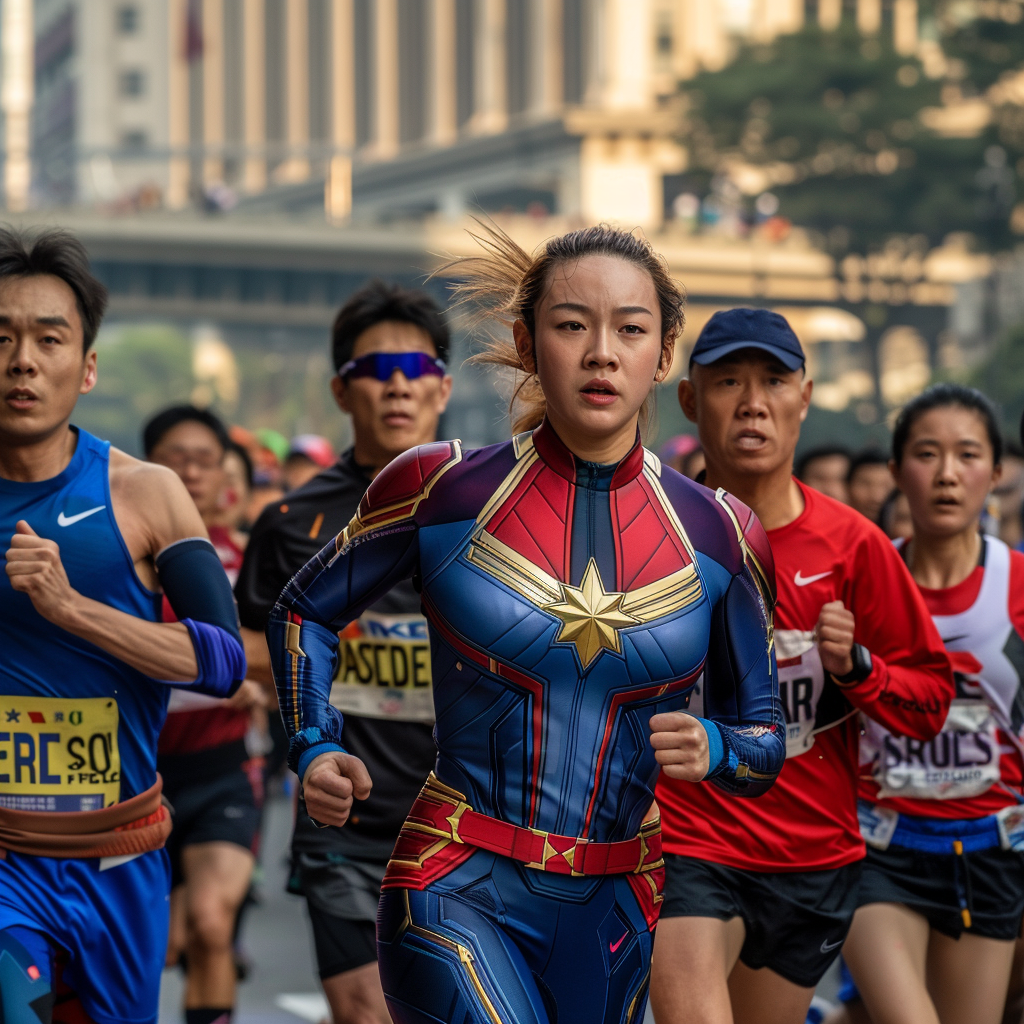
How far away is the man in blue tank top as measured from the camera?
4195mm

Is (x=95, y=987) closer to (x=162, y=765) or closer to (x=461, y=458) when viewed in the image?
(x=461, y=458)

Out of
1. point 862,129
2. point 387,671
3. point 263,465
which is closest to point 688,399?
point 387,671

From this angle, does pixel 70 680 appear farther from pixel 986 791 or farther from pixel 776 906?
pixel 986 791

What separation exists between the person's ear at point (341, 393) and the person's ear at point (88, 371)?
5.08 ft

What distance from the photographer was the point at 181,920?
7.10 m

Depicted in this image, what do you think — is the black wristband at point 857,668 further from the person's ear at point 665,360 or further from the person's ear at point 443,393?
the person's ear at point 443,393

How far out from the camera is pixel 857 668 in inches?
179

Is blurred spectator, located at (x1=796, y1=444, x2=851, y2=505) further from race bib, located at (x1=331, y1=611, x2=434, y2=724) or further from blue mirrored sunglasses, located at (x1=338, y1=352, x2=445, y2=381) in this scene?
race bib, located at (x1=331, y1=611, x2=434, y2=724)

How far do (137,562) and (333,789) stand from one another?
3.92 ft

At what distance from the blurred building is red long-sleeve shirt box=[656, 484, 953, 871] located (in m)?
61.1

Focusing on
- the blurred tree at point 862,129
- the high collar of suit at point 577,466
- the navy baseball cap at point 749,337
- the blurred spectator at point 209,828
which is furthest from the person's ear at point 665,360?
the blurred tree at point 862,129

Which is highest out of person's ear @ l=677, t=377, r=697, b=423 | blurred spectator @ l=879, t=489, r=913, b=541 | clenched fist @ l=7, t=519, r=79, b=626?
person's ear @ l=677, t=377, r=697, b=423

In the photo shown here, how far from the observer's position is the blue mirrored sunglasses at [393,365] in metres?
5.88

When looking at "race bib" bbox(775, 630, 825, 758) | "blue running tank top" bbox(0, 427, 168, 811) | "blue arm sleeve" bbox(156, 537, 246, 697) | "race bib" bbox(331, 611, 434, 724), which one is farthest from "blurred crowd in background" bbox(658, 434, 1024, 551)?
"blue running tank top" bbox(0, 427, 168, 811)
